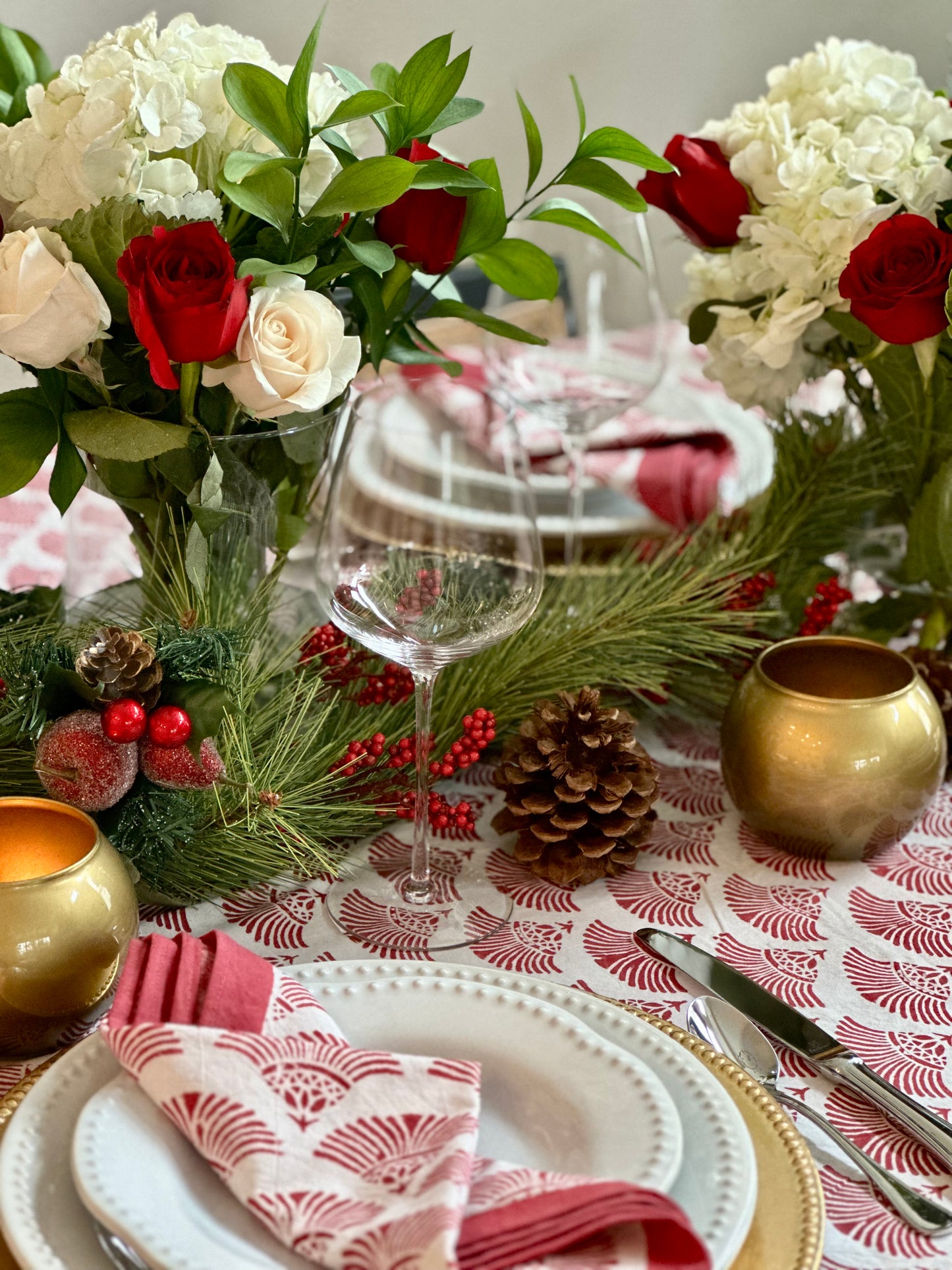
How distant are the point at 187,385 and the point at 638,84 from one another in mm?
1057

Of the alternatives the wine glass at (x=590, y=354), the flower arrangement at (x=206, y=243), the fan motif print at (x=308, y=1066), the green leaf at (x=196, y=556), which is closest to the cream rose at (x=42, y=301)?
the flower arrangement at (x=206, y=243)

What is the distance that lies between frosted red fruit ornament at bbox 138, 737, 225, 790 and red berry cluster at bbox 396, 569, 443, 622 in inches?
4.7

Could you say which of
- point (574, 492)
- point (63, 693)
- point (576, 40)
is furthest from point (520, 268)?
point (576, 40)

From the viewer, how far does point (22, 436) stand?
24.3 inches

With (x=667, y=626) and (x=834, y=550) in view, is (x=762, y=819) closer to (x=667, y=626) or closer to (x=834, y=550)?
(x=667, y=626)

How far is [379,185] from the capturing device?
1.91 feet

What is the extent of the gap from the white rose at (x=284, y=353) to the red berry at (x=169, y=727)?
6.0 inches

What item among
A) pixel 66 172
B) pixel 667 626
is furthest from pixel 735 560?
pixel 66 172

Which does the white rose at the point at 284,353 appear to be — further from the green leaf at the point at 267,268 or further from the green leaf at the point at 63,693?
the green leaf at the point at 63,693

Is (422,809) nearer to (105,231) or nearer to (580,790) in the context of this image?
(580,790)

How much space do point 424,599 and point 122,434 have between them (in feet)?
0.53

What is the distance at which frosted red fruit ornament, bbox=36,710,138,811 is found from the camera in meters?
0.52

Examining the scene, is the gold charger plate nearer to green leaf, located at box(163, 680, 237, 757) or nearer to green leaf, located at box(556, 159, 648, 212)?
green leaf, located at box(163, 680, 237, 757)

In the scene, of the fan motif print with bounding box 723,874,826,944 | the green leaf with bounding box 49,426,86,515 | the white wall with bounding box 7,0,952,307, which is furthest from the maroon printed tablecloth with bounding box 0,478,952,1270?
the white wall with bounding box 7,0,952,307
